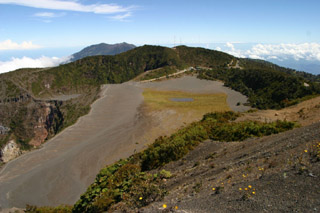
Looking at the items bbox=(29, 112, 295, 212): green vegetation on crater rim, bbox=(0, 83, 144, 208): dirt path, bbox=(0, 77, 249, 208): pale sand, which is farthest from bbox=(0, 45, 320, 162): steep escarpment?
bbox=(29, 112, 295, 212): green vegetation on crater rim

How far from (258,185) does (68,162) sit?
18308 mm

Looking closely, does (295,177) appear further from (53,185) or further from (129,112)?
(129,112)

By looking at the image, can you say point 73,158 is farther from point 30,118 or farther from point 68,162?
point 30,118

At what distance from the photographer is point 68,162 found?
2011 centimetres

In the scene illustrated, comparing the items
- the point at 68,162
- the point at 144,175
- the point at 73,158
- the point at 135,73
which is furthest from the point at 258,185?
the point at 135,73

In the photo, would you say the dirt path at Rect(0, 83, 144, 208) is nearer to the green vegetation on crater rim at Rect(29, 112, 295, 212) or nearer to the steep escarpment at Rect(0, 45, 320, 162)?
the green vegetation on crater rim at Rect(29, 112, 295, 212)

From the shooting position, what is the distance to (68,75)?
336ft

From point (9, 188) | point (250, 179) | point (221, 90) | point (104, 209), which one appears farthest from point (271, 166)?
point (221, 90)

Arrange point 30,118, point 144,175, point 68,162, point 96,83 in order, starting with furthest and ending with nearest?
point 96,83 < point 30,118 < point 68,162 < point 144,175

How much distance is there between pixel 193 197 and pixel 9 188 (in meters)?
17.1

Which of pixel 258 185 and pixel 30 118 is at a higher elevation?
pixel 258 185

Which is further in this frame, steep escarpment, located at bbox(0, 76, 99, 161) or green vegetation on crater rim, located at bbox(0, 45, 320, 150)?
steep escarpment, located at bbox(0, 76, 99, 161)

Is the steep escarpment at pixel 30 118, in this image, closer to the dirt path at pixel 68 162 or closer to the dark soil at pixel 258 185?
the dirt path at pixel 68 162

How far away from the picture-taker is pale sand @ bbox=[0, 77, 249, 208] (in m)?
16.1
